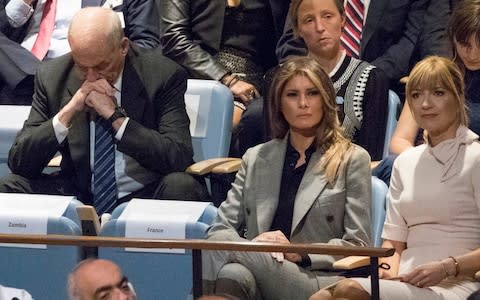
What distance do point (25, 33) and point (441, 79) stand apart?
7.05 feet

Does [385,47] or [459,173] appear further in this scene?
[385,47]

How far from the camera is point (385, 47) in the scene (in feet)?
16.8

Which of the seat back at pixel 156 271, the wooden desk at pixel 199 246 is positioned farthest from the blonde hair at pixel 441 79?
the seat back at pixel 156 271

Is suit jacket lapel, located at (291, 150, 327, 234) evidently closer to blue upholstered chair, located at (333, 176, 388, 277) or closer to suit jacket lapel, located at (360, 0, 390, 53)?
blue upholstered chair, located at (333, 176, 388, 277)

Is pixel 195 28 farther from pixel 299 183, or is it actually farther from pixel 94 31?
pixel 299 183

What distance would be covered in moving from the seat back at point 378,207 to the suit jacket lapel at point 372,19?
1.08m

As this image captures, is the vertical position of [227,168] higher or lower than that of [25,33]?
lower

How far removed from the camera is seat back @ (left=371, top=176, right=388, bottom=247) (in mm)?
4127

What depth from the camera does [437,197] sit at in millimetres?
3898

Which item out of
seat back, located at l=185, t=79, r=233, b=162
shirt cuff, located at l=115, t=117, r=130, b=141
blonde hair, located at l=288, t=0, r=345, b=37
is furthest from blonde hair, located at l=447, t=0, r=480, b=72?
shirt cuff, located at l=115, t=117, r=130, b=141

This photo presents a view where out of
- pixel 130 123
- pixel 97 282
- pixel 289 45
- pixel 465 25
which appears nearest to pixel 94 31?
pixel 130 123

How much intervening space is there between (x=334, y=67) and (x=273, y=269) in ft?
4.38

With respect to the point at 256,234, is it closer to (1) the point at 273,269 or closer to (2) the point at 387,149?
(1) the point at 273,269

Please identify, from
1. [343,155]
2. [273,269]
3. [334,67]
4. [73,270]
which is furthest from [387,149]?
[73,270]
